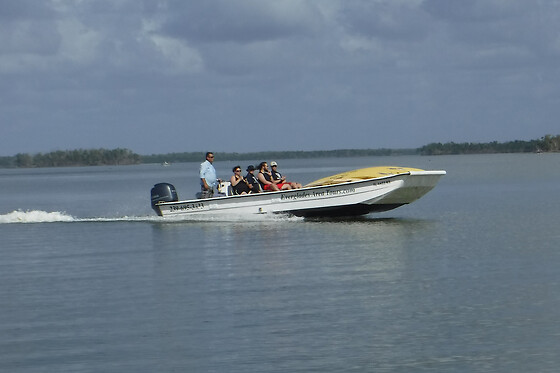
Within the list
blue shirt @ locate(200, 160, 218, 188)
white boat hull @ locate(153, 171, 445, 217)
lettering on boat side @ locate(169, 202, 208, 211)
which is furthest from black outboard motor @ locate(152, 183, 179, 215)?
blue shirt @ locate(200, 160, 218, 188)

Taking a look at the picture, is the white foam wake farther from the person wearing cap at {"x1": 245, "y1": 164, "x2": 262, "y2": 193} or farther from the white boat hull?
the person wearing cap at {"x1": 245, "y1": 164, "x2": 262, "y2": 193}

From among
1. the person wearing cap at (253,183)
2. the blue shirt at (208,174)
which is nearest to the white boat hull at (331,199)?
the person wearing cap at (253,183)

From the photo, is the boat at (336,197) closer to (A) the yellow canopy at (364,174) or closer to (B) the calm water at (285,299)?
(A) the yellow canopy at (364,174)

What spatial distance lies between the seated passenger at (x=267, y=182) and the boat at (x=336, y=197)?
493 mm

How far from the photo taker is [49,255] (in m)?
26.1

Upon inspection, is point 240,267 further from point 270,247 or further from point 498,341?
point 498,341

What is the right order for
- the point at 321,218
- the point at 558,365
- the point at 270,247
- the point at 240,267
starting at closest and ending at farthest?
the point at 558,365, the point at 240,267, the point at 270,247, the point at 321,218

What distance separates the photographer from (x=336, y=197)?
1238 inches

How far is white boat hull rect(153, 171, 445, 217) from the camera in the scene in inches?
1224

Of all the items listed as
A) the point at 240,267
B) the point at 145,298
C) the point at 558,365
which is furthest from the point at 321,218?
the point at 558,365

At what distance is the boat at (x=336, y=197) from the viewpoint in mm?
31094

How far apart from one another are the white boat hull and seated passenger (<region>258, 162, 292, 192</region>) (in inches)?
19.4

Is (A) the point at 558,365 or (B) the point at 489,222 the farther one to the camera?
(B) the point at 489,222

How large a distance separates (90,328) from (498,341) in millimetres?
6116
